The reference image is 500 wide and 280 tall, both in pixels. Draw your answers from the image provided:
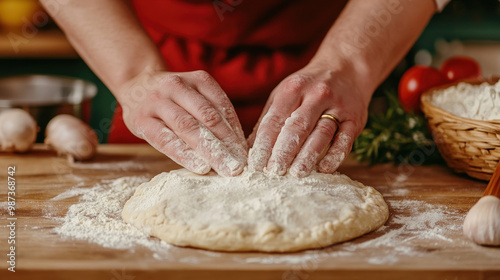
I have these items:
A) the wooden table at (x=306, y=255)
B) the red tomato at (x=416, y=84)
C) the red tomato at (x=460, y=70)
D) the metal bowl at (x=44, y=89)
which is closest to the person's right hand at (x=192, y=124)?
the wooden table at (x=306, y=255)

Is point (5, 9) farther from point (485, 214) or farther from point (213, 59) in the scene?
point (485, 214)

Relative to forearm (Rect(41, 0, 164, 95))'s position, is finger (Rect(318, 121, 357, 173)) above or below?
below

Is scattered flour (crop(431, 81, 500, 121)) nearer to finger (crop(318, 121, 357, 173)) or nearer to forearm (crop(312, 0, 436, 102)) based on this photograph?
forearm (crop(312, 0, 436, 102))

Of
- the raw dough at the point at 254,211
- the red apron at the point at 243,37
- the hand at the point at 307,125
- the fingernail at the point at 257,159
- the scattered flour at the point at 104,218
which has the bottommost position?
the scattered flour at the point at 104,218

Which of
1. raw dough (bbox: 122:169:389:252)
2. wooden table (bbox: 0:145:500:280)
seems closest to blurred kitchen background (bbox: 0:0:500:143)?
wooden table (bbox: 0:145:500:280)

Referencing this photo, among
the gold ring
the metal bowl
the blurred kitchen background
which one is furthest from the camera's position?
the blurred kitchen background

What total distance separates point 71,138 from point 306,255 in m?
0.98

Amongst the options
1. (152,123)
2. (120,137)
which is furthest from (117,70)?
(120,137)

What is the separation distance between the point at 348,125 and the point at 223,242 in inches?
20.0

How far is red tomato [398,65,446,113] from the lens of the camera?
1.88 meters

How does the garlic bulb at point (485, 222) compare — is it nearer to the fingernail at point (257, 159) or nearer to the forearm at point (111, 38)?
the fingernail at point (257, 159)

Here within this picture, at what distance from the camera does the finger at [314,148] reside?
1167 millimetres

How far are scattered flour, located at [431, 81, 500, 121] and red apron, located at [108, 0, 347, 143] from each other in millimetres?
477

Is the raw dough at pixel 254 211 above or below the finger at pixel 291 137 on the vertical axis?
below
